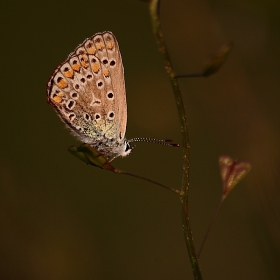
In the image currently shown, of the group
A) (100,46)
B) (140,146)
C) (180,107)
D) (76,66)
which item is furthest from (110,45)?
(140,146)

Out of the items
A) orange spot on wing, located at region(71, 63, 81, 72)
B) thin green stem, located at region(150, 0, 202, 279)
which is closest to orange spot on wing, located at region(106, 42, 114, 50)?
orange spot on wing, located at region(71, 63, 81, 72)

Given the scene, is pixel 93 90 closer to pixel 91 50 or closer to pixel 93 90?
pixel 93 90

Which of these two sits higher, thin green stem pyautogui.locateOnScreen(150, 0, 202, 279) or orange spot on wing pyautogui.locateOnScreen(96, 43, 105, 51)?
orange spot on wing pyautogui.locateOnScreen(96, 43, 105, 51)

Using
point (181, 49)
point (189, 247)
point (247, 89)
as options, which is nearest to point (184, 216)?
point (189, 247)

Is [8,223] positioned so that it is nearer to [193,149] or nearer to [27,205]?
[27,205]

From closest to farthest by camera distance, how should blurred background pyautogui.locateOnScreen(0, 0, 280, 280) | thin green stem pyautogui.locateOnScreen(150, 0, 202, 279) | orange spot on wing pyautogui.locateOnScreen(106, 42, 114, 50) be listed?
thin green stem pyautogui.locateOnScreen(150, 0, 202, 279) < orange spot on wing pyautogui.locateOnScreen(106, 42, 114, 50) < blurred background pyautogui.locateOnScreen(0, 0, 280, 280)

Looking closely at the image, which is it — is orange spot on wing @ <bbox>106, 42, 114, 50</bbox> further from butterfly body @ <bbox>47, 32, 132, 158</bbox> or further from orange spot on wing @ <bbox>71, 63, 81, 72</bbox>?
orange spot on wing @ <bbox>71, 63, 81, 72</bbox>

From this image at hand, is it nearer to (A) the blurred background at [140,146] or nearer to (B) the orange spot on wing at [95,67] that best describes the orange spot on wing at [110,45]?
(B) the orange spot on wing at [95,67]
